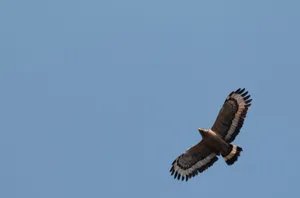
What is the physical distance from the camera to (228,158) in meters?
37.3

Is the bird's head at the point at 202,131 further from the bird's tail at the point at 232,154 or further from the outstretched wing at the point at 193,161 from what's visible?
the bird's tail at the point at 232,154

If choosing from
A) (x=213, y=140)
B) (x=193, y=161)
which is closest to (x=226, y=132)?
(x=213, y=140)

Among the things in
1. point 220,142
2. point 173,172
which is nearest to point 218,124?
point 220,142

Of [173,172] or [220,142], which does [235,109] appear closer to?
[220,142]

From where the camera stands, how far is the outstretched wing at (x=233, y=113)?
1463 inches

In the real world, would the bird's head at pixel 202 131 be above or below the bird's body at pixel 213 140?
above

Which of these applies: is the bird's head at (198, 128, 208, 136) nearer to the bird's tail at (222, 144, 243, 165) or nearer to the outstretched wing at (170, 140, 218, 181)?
the outstretched wing at (170, 140, 218, 181)

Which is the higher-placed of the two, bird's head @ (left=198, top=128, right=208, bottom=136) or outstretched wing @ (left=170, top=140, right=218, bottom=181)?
bird's head @ (left=198, top=128, right=208, bottom=136)

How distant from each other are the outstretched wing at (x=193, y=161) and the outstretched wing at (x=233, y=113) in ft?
3.91

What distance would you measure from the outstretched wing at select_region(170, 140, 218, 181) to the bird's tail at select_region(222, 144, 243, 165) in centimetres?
73

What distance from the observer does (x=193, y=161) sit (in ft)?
127

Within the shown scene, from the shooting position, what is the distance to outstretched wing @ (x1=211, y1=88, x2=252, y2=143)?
122 ft

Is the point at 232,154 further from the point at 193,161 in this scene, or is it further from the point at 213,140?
the point at 193,161

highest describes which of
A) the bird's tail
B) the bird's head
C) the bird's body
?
the bird's head
